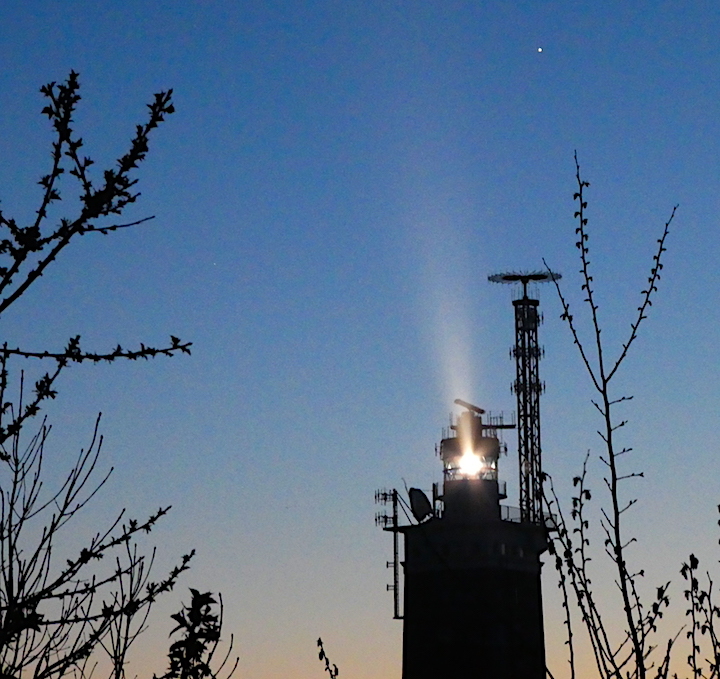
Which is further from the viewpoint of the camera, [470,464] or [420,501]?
[470,464]

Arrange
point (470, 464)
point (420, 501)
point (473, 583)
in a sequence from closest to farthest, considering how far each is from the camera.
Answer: point (473, 583), point (420, 501), point (470, 464)

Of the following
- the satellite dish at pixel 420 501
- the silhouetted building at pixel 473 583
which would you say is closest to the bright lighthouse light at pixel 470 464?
the silhouetted building at pixel 473 583

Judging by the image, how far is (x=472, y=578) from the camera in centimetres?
4684

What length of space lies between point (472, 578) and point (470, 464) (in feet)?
16.6

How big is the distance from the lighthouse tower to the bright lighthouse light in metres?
0.04

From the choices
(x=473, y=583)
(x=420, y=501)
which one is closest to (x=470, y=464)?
(x=420, y=501)

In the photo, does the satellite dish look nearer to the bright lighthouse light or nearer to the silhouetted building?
the silhouetted building

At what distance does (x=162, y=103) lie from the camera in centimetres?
612

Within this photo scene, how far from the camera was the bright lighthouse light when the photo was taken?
48.8 m

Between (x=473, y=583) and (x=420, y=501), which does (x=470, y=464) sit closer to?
(x=420, y=501)

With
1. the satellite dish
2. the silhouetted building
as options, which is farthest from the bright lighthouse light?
the satellite dish

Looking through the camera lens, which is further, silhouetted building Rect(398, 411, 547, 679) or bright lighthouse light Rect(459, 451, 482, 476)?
bright lighthouse light Rect(459, 451, 482, 476)

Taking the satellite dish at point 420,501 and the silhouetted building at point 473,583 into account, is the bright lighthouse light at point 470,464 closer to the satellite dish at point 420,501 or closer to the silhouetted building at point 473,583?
the silhouetted building at point 473,583

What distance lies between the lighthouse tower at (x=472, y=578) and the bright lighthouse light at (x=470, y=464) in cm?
4
